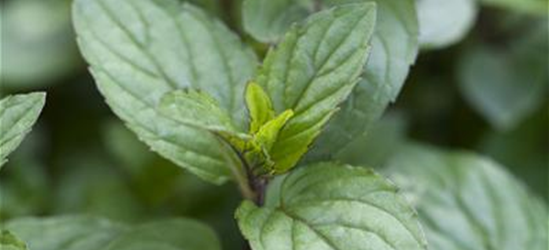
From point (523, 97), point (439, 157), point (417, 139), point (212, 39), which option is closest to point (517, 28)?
point (523, 97)

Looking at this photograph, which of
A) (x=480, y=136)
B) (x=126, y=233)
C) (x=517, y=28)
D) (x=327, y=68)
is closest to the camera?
(x=327, y=68)

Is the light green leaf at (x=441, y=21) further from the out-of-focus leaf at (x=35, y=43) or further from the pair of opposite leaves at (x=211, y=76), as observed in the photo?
the out-of-focus leaf at (x=35, y=43)

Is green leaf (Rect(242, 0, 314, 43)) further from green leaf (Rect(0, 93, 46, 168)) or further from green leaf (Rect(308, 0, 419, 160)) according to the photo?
green leaf (Rect(0, 93, 46, 168))

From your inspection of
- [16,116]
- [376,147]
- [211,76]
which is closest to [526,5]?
[376,147]

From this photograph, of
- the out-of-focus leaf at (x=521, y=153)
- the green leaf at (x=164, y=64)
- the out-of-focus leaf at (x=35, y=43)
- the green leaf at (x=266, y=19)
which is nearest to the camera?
the green leaf at (x=164, y=64)

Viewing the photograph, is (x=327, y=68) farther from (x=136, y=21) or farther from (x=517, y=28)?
(x=517, y=28)

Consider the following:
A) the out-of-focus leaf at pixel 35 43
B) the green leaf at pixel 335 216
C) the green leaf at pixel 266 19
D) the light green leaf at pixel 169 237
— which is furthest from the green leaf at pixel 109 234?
the out-of-focus leaf at pixel 35 43
